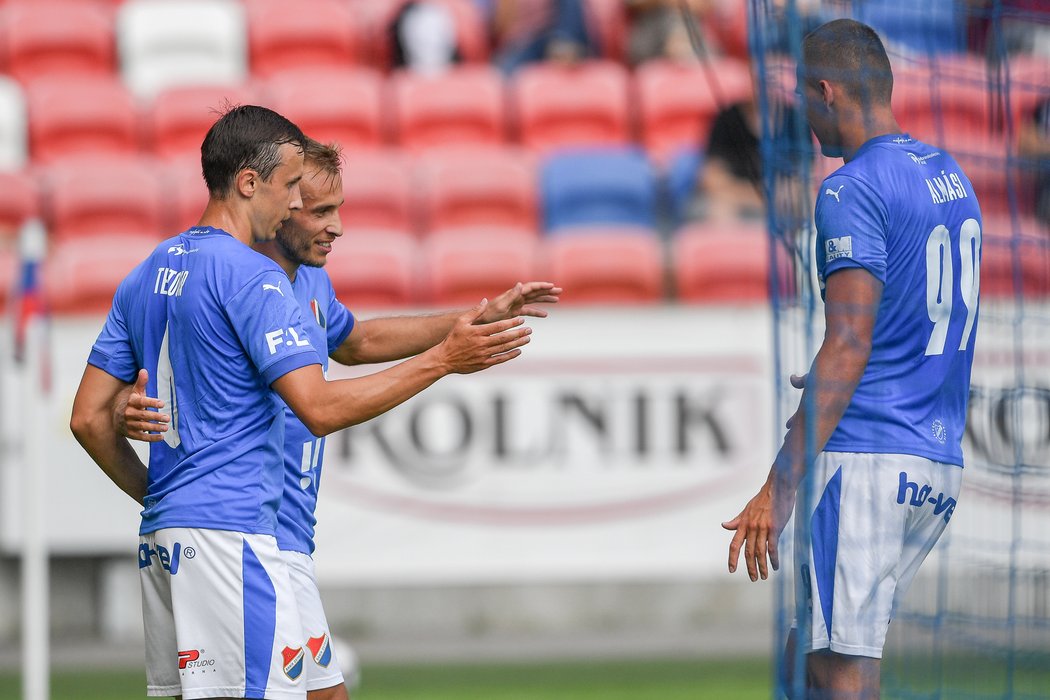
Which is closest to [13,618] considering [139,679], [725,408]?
[139,679]

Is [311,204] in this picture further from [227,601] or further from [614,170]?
[614,170]

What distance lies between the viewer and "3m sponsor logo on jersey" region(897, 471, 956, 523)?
3844mm

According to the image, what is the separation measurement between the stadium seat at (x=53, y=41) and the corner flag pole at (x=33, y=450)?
18.1ft

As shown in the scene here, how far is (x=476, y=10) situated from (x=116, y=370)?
8961mm

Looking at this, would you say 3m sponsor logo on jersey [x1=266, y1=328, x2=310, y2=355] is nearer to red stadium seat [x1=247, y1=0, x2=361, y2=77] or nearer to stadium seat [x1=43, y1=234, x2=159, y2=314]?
stadium seat [x1=43, y1=234, x2=159, y2=314]

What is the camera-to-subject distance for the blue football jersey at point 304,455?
4188 mm

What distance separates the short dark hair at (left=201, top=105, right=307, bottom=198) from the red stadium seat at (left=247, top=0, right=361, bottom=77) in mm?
8258

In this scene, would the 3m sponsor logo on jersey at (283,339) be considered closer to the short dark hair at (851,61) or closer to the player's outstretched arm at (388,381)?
the player's outstretched arm at (388,381)

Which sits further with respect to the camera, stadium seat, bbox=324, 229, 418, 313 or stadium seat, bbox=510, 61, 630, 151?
stadium seat, bbox=510, 61, 630, 151

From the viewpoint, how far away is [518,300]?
12.9 feet

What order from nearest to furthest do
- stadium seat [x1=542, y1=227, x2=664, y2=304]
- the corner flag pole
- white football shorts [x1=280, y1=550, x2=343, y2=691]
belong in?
white football shorts [x1=280, y1=550, x2=343, y2=691] < the corner flag pole < stadium seat [x1=542, y1=227, x2=664, y2=304]

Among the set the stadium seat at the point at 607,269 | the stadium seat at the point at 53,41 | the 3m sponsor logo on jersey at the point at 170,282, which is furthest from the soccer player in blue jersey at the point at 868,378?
the stadium seat at the point at 53,41

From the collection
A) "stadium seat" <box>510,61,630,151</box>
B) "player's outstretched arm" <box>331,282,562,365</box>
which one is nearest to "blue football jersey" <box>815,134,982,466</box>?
"player's outstretched arm" <box>331,282,562,365</box>

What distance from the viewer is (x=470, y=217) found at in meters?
10.0
